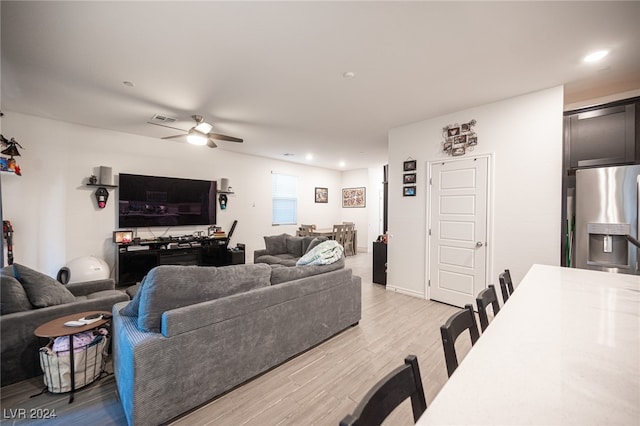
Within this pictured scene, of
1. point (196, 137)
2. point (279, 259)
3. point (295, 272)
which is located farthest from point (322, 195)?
point (295, 272)

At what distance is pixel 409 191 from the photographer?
4254 mm

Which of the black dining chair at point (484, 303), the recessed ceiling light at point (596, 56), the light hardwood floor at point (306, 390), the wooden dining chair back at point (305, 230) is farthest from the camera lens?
the wooden dining chair back at point (305, 230)

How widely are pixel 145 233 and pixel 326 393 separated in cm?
486

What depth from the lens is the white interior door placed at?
354cm

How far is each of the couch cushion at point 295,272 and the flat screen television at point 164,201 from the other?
4.04m

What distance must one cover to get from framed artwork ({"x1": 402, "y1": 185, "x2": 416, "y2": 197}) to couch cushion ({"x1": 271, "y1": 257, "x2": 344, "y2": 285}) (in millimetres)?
2104

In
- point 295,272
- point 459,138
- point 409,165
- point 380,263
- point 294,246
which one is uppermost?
point 459,138

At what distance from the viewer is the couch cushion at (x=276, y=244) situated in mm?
5492

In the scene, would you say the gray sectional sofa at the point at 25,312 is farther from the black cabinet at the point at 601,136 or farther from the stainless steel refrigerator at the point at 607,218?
the black cabinet at the point at 601,136

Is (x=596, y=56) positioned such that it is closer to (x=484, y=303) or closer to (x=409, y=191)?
(x=409, y=191)

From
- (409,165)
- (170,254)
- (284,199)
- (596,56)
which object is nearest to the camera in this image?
(596,56)

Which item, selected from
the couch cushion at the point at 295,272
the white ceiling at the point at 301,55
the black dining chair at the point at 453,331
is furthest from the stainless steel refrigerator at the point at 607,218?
the couch cushion at the point at 295,272

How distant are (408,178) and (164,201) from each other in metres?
4.75

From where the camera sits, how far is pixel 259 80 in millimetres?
2906
